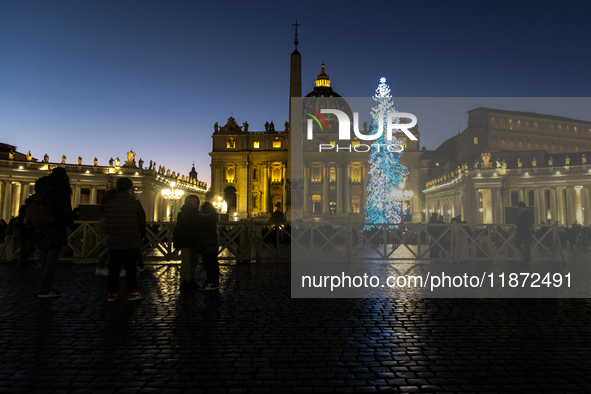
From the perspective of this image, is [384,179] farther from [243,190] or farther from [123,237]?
[243,190]

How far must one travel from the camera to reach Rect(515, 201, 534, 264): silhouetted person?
34.1 feet

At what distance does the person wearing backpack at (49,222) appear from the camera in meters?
6.13

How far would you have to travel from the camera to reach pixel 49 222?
6172 millimetres

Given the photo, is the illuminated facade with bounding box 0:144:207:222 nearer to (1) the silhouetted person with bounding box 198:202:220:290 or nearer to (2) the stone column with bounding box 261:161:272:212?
(2) the stone column with bounding box 261:161:272:212

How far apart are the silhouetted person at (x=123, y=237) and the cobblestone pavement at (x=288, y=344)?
292 mm

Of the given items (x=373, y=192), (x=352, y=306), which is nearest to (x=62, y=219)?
(x=352, y=306)

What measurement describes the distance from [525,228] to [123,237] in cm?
1016

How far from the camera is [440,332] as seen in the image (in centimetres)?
453

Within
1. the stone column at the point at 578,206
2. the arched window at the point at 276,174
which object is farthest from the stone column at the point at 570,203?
the arched window at the point at 276,174

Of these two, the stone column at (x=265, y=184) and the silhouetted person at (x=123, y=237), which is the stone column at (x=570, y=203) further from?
the stone column at (x=265, y=184)

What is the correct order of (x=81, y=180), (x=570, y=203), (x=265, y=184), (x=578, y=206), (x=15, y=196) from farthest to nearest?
(x=265, y=184), (x=81, y=180), (x=15, y=196), (x=570, y=203), (x=578, y=206)

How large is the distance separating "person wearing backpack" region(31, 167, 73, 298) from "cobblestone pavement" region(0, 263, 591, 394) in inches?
18.9

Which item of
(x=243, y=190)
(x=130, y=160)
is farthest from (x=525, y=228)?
(x=243, y=190)

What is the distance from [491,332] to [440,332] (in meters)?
0.61
